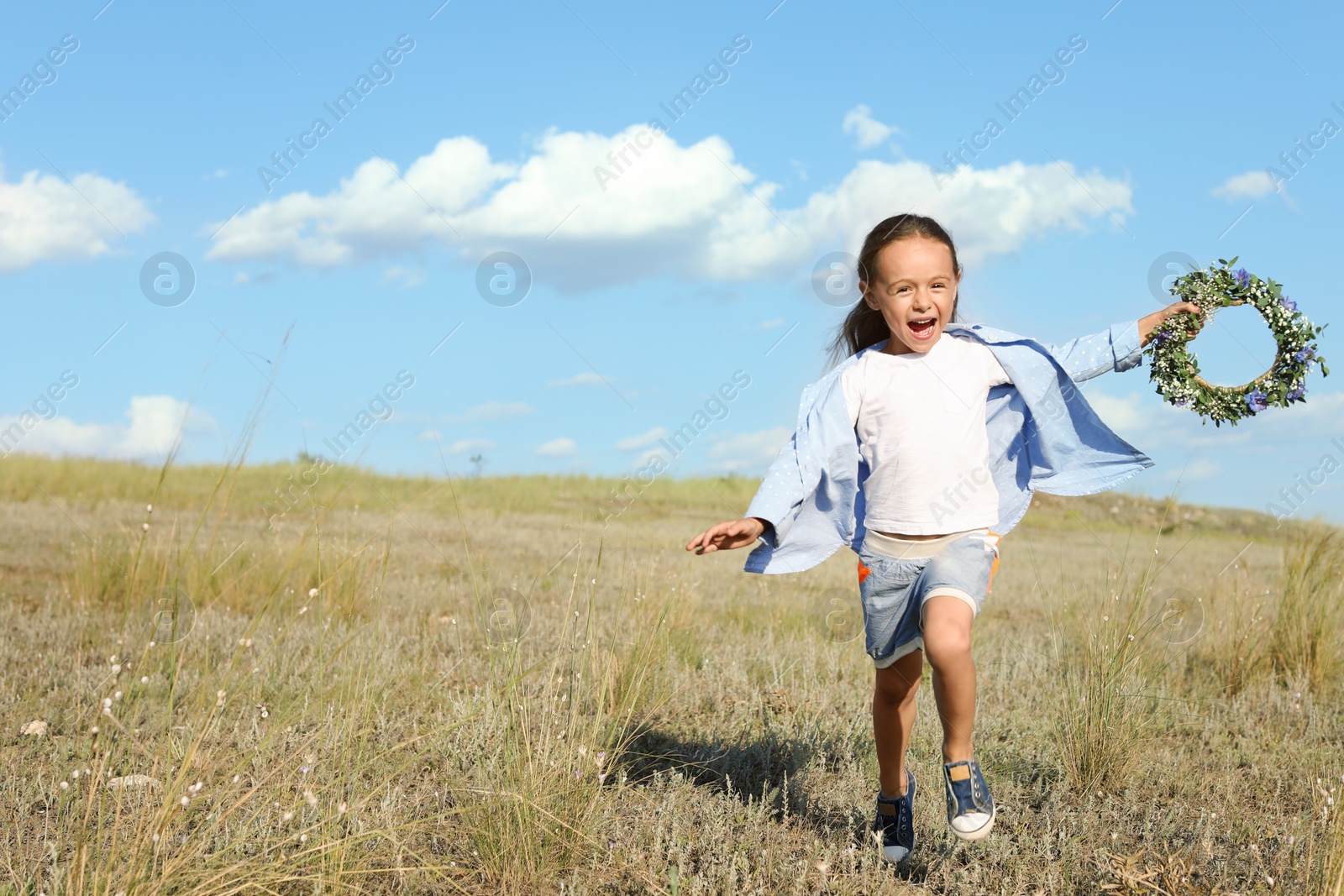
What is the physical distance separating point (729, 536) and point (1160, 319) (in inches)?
81.6

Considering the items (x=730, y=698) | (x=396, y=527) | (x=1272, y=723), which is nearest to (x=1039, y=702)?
(x=1272, y=723)

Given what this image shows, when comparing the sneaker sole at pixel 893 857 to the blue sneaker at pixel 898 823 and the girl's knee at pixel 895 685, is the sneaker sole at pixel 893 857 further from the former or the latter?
the girl's knee at pixel 895 685

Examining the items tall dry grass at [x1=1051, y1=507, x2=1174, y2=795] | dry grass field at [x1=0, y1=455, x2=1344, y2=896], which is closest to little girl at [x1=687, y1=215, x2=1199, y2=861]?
dry grass field at [x1=0, y1=455, x2=1344, y2=896]

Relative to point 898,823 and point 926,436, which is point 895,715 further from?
point 926,436

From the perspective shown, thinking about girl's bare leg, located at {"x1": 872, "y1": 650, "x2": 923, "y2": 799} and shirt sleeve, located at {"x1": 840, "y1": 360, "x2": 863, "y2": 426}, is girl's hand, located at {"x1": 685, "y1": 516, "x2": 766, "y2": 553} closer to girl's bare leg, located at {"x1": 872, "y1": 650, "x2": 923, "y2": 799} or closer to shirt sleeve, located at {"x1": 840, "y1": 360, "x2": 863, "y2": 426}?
shirt sleeve, located at {"x1": 840, "y1": 360, "x2": 863, "y2": 426}

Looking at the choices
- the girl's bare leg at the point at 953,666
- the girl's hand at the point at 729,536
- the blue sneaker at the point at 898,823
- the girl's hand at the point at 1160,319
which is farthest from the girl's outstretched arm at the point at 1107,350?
the blue sneaker at the point at 898,823

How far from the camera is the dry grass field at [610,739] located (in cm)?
324

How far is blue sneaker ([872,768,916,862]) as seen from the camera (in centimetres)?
363

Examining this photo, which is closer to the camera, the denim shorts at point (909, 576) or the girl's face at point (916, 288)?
the denim shorts at point (909, 576)

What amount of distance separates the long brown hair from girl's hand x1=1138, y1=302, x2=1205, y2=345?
0.72 metres

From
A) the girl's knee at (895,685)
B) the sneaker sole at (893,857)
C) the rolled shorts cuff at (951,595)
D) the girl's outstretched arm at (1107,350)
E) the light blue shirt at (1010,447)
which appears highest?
the girl's outstretched arm at (1107,350)

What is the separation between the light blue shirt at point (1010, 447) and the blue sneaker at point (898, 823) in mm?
904

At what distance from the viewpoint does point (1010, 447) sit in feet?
13.3

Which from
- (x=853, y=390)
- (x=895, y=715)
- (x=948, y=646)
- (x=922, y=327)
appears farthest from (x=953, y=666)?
(x=922, y=327)
